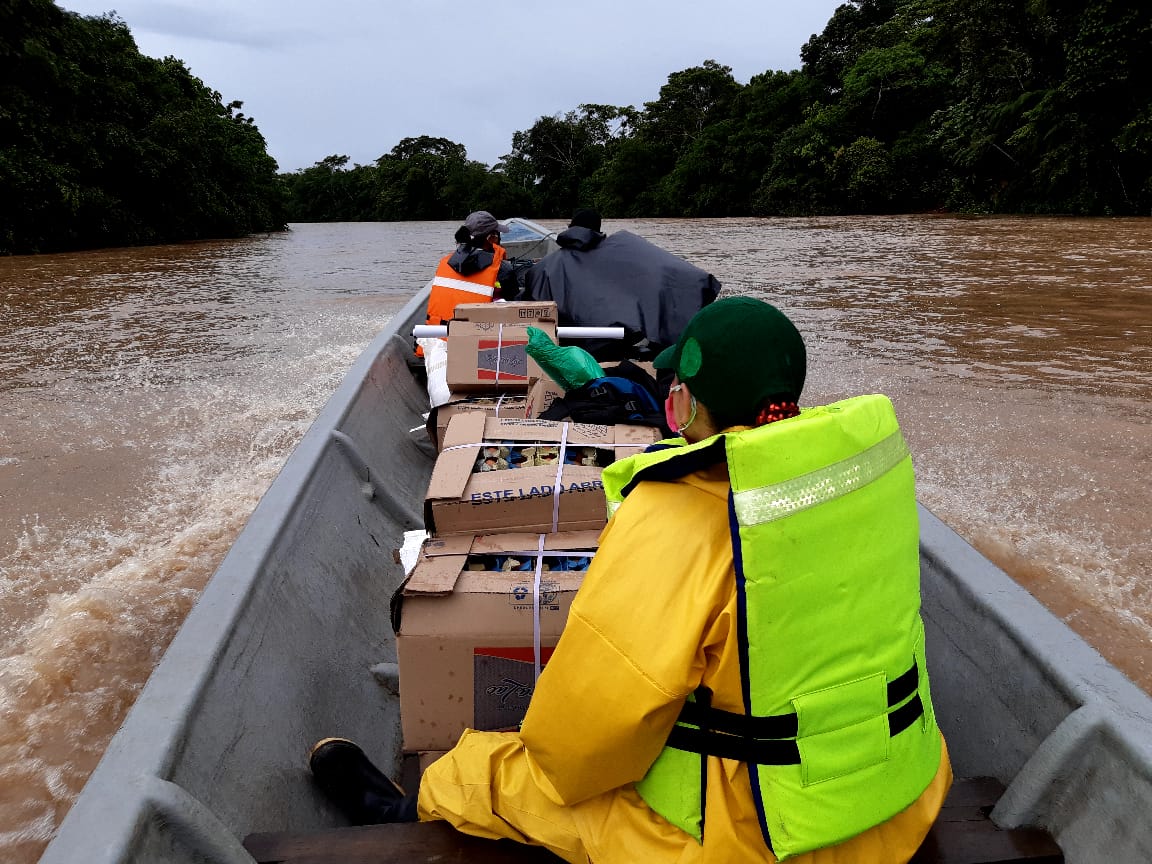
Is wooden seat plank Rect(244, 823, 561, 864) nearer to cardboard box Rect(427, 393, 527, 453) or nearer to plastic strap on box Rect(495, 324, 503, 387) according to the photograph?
cardboard box Rect(427, 393, 527, 453)

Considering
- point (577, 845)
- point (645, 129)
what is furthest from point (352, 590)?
point (645, 129)

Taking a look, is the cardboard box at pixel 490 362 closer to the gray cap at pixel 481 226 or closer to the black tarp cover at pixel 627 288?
the black tarp cover at pixel 627 288

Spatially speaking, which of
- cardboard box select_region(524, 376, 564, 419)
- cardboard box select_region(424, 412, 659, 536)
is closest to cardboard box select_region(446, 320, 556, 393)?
cardboard box select_region(524, 376, 564, 419)

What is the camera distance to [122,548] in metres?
3.72

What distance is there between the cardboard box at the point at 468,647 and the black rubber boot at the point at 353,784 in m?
0.10

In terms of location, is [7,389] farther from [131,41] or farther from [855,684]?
[131,41]

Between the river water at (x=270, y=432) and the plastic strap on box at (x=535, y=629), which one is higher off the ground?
the plastic strap on box at (x=535, y=629)

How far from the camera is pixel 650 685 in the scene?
44.0 inches

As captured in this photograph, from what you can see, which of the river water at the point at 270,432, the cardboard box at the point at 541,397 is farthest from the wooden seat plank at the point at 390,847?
the cardboard box at the point at 541,397

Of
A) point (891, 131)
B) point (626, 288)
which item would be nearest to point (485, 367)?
point (626, 288)

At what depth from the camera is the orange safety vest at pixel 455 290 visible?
4805mm

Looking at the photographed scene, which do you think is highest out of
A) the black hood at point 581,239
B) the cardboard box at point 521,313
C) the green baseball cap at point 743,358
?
the black hood at point 581,239

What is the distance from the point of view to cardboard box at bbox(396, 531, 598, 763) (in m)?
1.72

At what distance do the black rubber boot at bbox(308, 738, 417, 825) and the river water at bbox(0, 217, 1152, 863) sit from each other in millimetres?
1018
